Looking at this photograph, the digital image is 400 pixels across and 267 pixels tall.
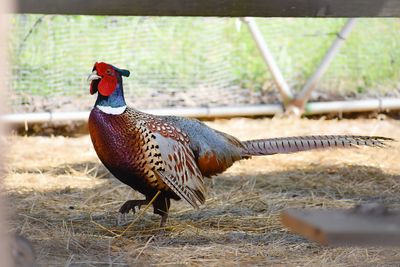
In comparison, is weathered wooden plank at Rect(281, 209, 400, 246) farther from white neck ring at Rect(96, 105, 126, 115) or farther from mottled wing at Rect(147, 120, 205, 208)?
white neck ring at Rect(96, 105, 126, 115)

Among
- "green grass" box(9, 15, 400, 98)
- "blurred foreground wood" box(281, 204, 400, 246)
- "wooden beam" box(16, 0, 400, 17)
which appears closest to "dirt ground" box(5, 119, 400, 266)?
"green grass" box(9, 15, 400, 98)

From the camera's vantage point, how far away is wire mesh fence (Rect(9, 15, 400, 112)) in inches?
299

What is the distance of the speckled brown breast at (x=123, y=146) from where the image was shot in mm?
4445

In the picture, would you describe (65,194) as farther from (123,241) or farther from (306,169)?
(306,169)

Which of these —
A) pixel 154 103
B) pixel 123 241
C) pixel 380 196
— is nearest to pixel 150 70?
pixel 154 103

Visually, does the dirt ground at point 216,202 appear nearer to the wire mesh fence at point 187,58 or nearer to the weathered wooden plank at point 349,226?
the wire mesh fence at point 187,58

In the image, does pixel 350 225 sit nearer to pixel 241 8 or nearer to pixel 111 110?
pixel 241 8

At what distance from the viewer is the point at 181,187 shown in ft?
15.0

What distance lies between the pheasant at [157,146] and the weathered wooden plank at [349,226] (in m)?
2.17

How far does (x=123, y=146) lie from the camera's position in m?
4.44

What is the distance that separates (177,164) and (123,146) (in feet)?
1.10

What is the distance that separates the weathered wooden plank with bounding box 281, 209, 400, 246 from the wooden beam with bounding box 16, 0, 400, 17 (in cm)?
160

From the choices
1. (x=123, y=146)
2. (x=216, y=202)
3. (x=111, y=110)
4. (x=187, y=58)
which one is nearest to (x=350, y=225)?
(x=123, y=146)

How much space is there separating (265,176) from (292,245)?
1912 millimetres
